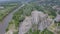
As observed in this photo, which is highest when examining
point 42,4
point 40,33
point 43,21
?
point 42,4

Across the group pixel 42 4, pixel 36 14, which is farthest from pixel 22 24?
pixel 42 4

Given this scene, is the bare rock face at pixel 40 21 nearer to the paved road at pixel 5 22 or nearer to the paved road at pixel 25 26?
the paved road at pixel 25 26

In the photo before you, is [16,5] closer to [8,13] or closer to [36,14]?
[8,13]

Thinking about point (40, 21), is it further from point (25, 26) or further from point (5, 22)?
point (5, 22)

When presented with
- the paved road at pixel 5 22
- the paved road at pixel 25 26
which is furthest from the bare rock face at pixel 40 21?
the paved road at pixel 5 22

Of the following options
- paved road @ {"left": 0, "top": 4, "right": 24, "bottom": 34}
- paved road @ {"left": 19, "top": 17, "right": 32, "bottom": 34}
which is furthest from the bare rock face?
paved road @ {"left": 0, "top": 4, "right": 24, "bottom": 34}

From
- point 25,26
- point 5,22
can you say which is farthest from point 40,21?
point 5,22

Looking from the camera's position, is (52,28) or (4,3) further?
(4,3)

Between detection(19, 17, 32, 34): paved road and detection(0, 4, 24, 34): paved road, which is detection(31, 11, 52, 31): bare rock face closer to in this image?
detection(19, 17, 32, 34): paved road
